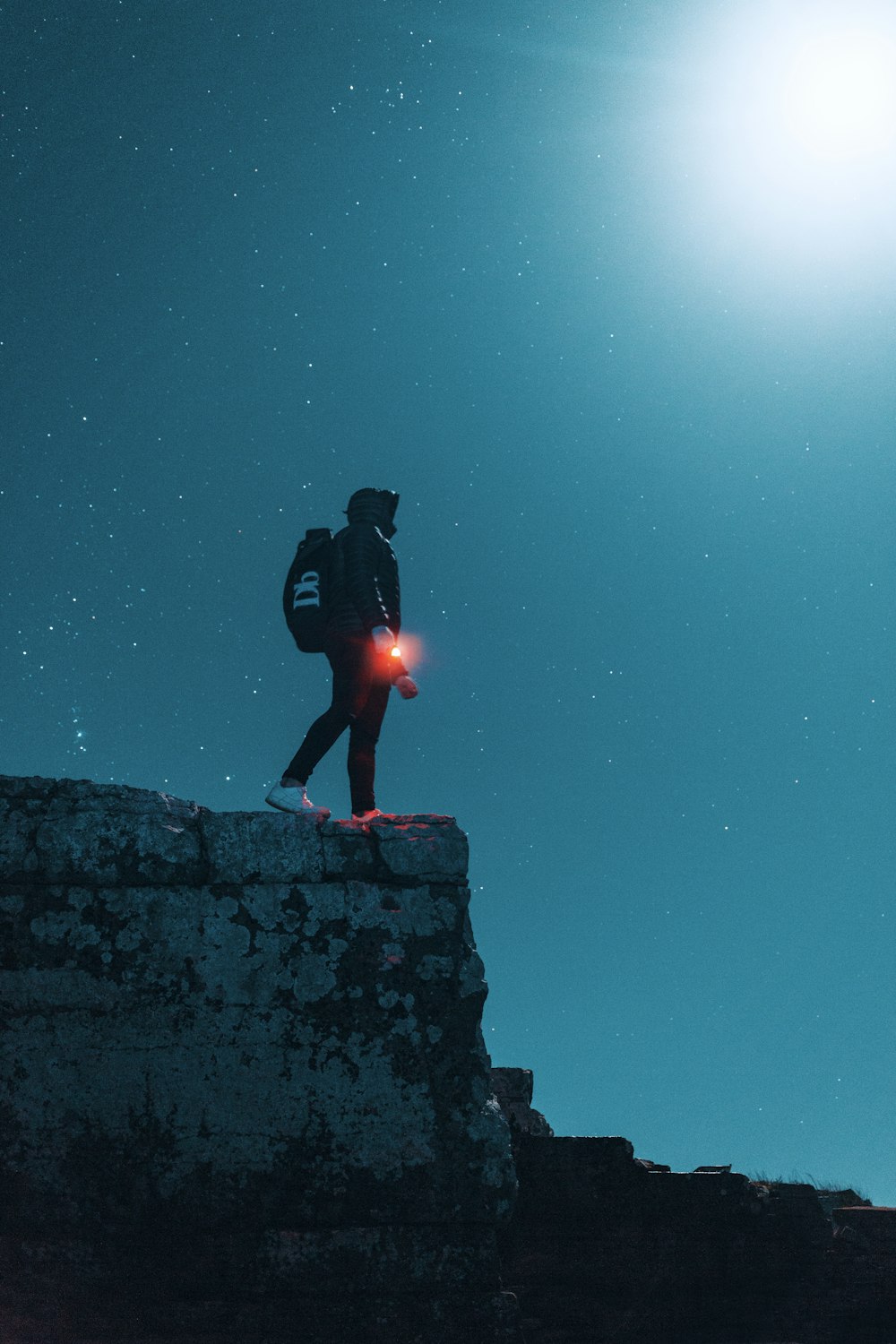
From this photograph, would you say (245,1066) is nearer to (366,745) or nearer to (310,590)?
(366,745)

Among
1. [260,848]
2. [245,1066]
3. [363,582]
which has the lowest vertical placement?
[245,1066]

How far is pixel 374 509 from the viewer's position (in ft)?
18.4

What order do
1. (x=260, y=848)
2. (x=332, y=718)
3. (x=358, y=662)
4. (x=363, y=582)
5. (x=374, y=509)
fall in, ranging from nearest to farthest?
1. (x=260, y=848)
2. (x=332, y=718)
3. (x=358, y=662)
4. (x=363, y=582)
5. (x=374, y=509)

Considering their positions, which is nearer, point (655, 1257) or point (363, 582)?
point (655, 1257)

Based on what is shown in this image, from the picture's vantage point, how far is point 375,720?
4957mm

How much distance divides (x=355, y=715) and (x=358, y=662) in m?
0.29

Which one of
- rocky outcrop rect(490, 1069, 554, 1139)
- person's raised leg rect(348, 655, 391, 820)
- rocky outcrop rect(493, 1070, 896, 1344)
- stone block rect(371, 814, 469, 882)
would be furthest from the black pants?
rocky outcrop rect(490, 1069, 554, 1139)

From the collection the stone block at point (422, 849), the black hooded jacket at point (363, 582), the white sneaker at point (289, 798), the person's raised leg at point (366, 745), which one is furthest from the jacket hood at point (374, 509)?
the stone block at point (422, 849)

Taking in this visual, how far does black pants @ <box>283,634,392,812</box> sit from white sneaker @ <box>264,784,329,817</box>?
0.12m

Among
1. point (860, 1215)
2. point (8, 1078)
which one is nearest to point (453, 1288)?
point (8, 1078)

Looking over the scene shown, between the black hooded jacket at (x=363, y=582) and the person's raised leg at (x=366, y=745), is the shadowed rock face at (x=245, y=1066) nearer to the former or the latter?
the person's raised leg at (x=366, y=745)

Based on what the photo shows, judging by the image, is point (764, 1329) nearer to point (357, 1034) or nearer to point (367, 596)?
point (357, 1034)

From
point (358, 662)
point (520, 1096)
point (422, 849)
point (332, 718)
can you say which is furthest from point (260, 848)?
point (520, 1096)

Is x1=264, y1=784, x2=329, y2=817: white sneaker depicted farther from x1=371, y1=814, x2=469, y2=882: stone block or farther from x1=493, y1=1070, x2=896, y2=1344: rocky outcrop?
x1=493, y1=1070, x2=896, y2=1344: rocky outcrop
